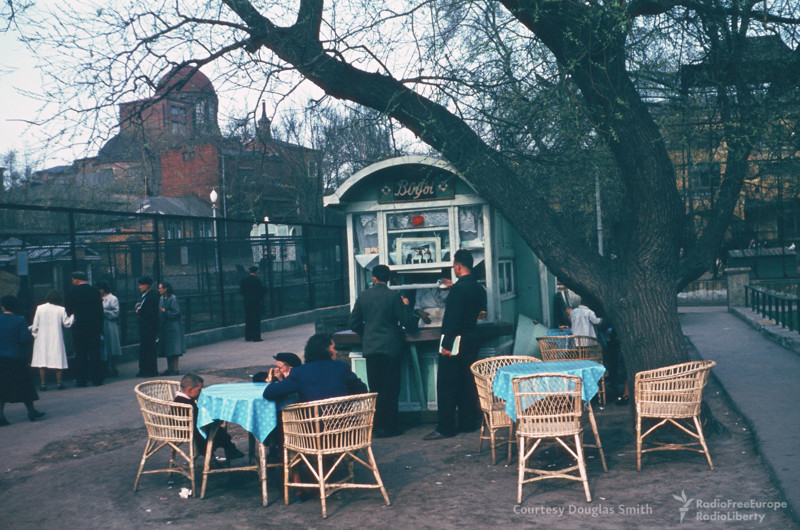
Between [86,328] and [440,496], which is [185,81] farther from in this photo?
[86,328]

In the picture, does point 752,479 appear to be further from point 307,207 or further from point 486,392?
point 307,207

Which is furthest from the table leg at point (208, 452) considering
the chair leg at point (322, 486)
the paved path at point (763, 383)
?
the paved path at point (763, 383)

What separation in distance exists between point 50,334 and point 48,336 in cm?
4

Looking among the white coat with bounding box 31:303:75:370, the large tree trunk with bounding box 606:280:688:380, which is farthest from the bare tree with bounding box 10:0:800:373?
the white coat with bounding box 31:303:75:370

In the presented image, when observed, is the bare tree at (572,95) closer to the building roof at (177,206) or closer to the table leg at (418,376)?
the table leg at (418,376)

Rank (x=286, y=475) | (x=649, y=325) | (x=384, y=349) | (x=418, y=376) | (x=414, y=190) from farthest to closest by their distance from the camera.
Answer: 1. (x=414, y=190)
2. (x=418, y=376)
3. (x=384, y=349)
4. (x=649, y=325)
5. (x=286, y=475)

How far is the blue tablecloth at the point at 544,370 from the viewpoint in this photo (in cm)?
640

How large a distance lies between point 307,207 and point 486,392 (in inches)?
1283

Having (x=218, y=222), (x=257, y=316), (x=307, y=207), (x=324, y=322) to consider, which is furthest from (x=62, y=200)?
(x=324, y=322)

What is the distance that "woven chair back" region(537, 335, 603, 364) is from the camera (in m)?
9.48

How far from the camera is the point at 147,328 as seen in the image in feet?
43.3

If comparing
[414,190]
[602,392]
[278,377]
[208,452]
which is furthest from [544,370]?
[414,190]

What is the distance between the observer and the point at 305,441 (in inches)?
228

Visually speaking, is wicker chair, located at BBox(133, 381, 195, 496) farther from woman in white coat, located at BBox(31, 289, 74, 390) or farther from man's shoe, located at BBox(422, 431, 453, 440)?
woman in white coat, located at BBox(31, 289, 74, 390)
